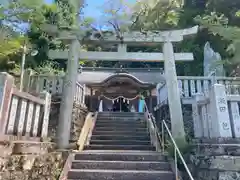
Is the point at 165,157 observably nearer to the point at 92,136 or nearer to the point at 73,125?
the point at 92,136

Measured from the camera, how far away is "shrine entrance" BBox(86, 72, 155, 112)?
13672mm

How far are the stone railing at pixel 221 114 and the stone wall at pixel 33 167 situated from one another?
11.2 feet

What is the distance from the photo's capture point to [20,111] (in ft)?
13.5

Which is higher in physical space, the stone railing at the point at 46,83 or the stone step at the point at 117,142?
the stone railing at the point at 46,83

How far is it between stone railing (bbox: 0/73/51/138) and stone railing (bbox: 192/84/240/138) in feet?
12.2

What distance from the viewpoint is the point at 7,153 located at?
351 cm

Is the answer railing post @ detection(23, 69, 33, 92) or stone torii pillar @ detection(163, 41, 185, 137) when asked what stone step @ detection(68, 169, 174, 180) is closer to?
stone torii pillar @ detection(163, 41, 185, 137)

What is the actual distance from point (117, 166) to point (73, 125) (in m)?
3.78

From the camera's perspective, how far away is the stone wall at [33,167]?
3.54m

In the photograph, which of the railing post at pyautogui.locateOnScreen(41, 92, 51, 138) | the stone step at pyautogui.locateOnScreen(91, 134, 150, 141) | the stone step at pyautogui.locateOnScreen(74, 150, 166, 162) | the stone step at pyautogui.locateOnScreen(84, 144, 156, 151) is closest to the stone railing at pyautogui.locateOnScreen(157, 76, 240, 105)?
the stone step at pyautogui.locateOnScreen(91, 134, 150, 141)

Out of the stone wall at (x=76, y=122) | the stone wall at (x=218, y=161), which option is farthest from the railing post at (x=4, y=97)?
the stone wall at (x=76, y=122)

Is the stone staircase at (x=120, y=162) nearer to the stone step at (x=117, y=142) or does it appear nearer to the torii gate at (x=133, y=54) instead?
the stone step at (x=117, y=142)

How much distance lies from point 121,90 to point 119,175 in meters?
10.6

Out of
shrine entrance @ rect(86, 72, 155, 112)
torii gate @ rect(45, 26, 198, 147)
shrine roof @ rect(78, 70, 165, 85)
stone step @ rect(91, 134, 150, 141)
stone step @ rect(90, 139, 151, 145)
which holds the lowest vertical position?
stone step @ rect(90, 139, 151, 145)
